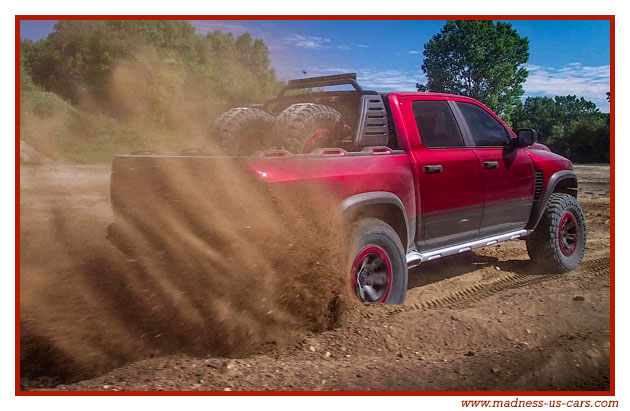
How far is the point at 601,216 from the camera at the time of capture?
10.1 m

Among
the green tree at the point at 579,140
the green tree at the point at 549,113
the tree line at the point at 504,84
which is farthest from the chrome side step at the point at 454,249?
the green tree at the point at 579,140

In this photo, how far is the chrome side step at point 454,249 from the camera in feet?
16.9

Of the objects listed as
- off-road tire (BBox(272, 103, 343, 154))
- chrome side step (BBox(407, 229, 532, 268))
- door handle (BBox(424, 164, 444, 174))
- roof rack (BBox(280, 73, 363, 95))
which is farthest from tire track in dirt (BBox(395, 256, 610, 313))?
roof rack (BBox(280, 73, 363, 95))

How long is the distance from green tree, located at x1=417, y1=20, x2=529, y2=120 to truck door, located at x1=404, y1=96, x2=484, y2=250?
8.01ft

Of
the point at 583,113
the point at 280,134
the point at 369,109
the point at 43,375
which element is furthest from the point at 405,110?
the point at 583,113

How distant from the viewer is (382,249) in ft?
15.4

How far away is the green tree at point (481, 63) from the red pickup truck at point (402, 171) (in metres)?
2.38

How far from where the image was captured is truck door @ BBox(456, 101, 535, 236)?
19.2 ft

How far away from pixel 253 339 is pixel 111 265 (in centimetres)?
157

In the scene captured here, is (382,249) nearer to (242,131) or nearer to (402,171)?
(402,171)

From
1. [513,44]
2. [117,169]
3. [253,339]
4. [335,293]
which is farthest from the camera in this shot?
[513,44]

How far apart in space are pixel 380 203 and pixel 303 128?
0.94m

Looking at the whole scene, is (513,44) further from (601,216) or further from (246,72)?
(246,72)

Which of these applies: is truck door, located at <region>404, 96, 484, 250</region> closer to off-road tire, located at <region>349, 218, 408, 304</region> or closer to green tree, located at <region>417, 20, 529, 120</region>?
off-road tire, located at <region>349, 218, 408, 304</region>
